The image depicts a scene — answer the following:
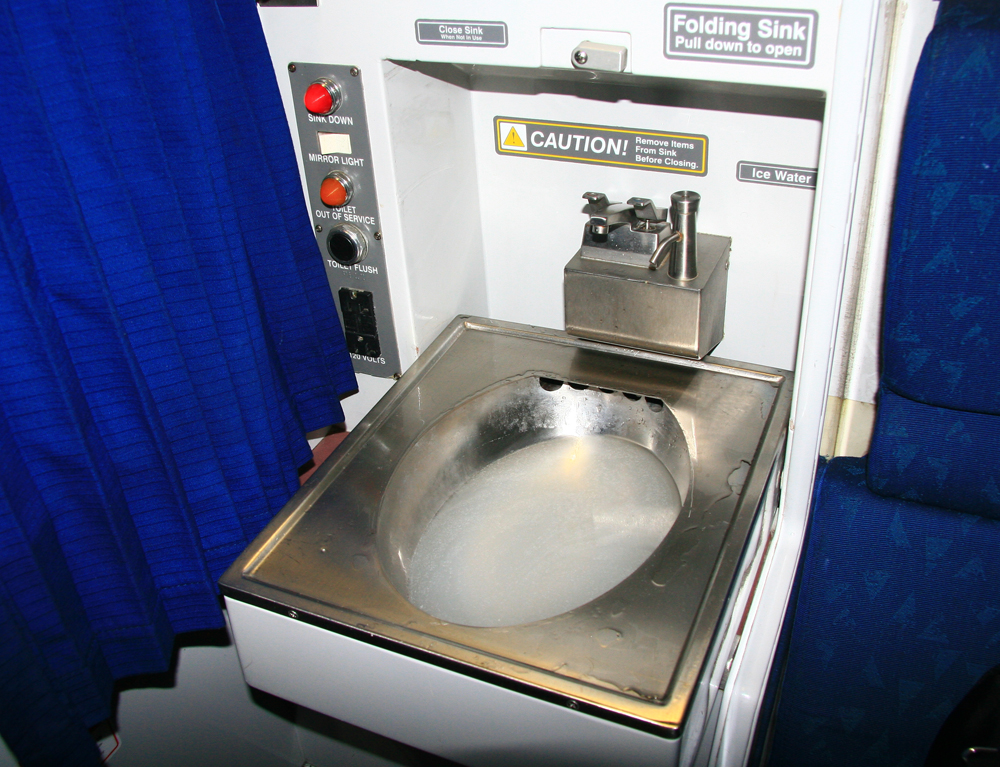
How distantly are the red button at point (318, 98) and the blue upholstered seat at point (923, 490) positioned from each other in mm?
771

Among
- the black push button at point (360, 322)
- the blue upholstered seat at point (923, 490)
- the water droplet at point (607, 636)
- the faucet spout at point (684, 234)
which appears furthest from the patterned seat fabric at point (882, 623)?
the black push button at point (360, 322)

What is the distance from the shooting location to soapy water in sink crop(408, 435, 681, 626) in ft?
3.60

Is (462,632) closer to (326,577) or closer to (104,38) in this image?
(326,577)

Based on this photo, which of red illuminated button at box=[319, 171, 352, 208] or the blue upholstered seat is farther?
red illuminated button at box=[319, 171, 352, 208]

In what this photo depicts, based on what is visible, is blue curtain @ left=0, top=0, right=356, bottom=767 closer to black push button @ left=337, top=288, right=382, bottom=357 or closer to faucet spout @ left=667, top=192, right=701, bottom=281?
black push button @ left=337, top=288, right=382, bottom=357

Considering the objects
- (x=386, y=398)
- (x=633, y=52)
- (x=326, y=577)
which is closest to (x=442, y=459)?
(x=386, y=398)

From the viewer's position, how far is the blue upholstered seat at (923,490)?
3.09ft

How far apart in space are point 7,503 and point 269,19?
0.74 m

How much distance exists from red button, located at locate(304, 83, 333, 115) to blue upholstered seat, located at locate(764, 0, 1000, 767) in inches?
30.4

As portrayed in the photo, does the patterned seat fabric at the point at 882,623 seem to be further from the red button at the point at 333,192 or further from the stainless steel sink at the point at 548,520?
the red button at the point at 333,192

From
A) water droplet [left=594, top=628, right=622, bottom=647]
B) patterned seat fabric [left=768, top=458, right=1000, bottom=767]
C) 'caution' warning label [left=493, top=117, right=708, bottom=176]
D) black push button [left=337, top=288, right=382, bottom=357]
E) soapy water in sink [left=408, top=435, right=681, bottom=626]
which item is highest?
'caution' warning label [left=493, top=117, right=708, bottom=176]

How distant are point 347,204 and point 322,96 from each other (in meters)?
0.17

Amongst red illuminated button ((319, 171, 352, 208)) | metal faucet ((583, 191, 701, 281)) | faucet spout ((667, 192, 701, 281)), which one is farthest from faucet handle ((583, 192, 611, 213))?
red illuminated button ((319, 171, 352, 208))

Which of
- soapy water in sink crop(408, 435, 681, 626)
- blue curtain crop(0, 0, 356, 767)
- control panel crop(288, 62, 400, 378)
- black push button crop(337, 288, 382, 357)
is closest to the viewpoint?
blue curtain crop(0, 0, 356, 767)
